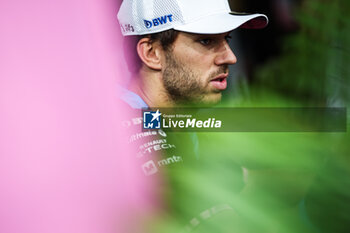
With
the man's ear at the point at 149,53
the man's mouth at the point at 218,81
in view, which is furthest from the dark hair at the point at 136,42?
the man's mouth at the point at 218,81

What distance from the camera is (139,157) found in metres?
0.68

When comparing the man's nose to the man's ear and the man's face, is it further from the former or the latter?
the man's ear

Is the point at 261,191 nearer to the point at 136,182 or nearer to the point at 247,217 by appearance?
the point at 247,217

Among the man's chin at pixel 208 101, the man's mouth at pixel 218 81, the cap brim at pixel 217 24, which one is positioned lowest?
the man's chin at pixel 208 101

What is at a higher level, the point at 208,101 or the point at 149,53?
the point at 149,53

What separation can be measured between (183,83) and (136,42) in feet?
0.40

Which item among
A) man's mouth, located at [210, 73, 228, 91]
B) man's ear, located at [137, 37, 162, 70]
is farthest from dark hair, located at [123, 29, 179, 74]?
man's mouth, located at [210, 73, 228, 91]

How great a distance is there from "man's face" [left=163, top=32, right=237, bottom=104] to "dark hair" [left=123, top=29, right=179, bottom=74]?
0.04 ft

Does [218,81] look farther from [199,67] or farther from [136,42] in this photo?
[136,42]

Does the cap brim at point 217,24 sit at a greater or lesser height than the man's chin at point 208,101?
greater

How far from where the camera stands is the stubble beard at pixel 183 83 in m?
0.81

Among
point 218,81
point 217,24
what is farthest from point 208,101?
point 217,24

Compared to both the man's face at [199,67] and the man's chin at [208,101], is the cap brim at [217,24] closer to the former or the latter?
the man's face at [199,67]

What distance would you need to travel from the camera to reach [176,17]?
0.79m
